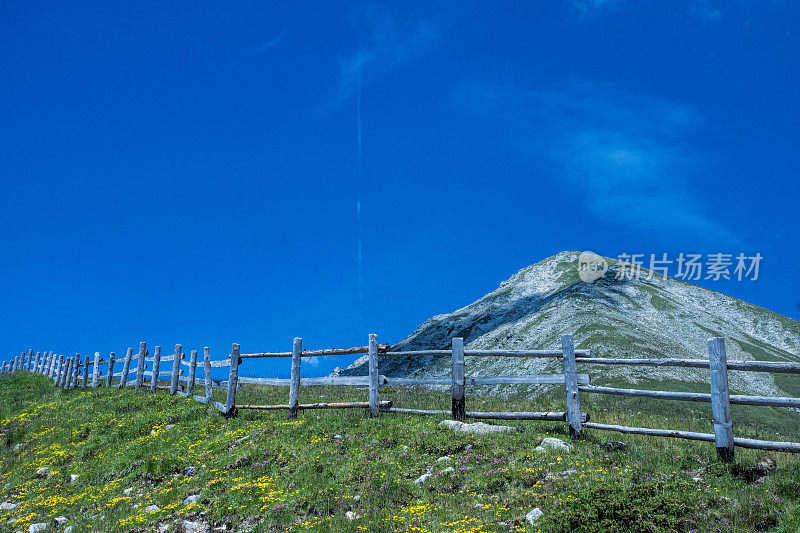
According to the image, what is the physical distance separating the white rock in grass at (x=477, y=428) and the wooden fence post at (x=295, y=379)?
18.5ft

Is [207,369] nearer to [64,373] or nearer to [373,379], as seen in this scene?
[373,379]

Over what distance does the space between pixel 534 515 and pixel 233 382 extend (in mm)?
12796

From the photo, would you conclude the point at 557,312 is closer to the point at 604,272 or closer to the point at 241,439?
the point at 604,272

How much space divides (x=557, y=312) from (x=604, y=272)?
1948 centimetres

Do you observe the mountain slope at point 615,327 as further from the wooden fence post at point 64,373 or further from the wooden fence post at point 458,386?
the wooden fence post at point 64,373

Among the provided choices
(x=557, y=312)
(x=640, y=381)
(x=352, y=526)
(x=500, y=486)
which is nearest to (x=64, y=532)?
(x=352, y=526)

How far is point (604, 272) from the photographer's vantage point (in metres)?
65.8

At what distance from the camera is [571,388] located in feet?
39.6

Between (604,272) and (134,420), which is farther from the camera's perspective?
(604,272)

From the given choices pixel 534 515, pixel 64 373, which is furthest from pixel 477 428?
pixel 64 373

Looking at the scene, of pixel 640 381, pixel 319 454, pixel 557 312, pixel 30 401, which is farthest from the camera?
pixel 557 312

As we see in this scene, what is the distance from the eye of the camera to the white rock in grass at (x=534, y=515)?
7.62 meters

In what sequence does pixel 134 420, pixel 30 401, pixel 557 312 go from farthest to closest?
pixel 557 312 < pixel 30 401 < pixel 134 420

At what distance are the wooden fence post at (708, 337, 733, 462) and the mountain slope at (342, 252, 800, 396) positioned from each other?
23.8 meters
